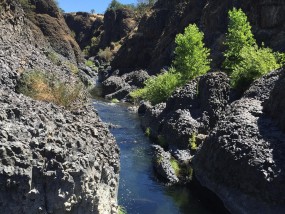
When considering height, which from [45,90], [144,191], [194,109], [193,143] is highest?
[194,109]

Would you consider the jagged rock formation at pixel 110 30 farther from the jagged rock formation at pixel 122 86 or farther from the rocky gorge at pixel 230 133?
the rocky gorge at pixel 230 133

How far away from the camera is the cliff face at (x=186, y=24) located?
6675cm

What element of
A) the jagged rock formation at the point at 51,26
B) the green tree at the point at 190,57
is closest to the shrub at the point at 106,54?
the jagged rock formation at the point at 51,26

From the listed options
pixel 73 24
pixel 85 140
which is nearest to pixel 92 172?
pixel 85 140

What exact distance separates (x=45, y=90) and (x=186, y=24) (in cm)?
7336

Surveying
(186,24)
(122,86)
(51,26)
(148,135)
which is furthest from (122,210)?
(51,26)

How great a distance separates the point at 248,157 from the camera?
955 inches

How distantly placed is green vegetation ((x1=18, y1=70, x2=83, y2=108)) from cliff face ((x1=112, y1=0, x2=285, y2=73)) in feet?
149

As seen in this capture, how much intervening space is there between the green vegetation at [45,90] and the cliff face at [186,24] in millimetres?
45336

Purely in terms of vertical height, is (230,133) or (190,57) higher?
(190,57)

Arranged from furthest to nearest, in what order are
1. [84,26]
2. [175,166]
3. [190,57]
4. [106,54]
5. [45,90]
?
[84,26], [106,54], [190,57], [175,166], [45,90]

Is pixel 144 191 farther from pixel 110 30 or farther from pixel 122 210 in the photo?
pixel 110 30

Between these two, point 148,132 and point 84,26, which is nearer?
point 148,132

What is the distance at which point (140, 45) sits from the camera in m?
109
